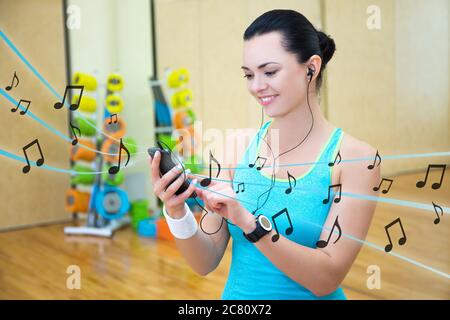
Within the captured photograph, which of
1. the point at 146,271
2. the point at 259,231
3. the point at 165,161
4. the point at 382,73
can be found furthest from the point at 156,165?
the point at 146,271

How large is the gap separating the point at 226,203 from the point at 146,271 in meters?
1.92

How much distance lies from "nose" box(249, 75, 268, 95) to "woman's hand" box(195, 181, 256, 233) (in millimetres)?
112

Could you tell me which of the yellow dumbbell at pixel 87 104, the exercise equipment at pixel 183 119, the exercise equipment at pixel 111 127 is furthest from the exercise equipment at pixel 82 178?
the exercise equipment at pixel 111 127

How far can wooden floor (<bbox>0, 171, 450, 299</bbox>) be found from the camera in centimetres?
193

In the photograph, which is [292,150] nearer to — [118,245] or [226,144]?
[226,144]

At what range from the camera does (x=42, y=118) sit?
3.32m

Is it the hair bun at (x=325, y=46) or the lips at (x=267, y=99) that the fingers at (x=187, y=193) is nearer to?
the lips at (x=267, y=99)

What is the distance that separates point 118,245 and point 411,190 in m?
2.35

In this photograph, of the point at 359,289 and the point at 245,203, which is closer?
Result: the point at 245,203

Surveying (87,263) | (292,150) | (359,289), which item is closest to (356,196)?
(292,150)

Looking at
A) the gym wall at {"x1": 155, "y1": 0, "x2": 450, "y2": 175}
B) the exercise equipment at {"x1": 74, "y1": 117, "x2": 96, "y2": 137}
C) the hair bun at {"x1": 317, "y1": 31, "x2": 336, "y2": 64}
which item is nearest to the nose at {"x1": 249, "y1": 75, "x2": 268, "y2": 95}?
the hair bun at {"x1": 317, "y1": 31, "x2": 336, "y2": 64}

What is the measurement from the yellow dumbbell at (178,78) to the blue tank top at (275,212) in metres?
2.14

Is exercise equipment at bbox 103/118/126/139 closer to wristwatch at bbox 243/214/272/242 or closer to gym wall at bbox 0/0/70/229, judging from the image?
wristwatch at bbox 243/214/272/242
